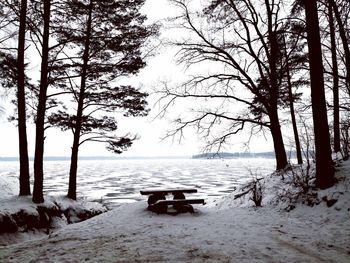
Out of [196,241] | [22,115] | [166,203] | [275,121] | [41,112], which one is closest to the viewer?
[196,241]


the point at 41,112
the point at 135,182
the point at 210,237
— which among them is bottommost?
the point at 135,182

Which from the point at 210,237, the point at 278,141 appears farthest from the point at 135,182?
the point at 210,237

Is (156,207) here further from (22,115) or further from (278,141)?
(278,141)

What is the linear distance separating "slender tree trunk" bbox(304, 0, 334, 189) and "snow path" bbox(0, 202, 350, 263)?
115cm

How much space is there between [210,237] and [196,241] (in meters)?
0.36

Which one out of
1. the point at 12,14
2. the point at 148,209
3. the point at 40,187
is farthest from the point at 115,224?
the point at 12,14

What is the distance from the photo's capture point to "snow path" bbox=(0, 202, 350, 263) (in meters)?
4.34

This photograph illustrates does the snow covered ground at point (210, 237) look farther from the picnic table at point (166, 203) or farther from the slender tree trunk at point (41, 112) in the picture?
the slender tree trunk at point (41, 112)

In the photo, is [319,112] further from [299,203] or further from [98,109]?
[98,109]

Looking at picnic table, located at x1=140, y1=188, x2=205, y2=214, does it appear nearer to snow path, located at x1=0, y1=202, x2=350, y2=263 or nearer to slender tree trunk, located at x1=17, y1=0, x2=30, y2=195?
snow path, located at x1=0, y1=202, x2=350, y2=263

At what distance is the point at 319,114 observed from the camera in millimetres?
7492

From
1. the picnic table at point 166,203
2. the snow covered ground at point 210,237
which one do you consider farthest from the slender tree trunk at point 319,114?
the picnic table at point 166,203

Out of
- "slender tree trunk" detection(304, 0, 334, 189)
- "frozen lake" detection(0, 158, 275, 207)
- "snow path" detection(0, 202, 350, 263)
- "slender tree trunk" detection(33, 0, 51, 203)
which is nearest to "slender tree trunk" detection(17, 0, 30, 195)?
"slender tree trunk" detection(33, 0, 51, 203)

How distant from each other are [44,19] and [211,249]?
917 centimetres
